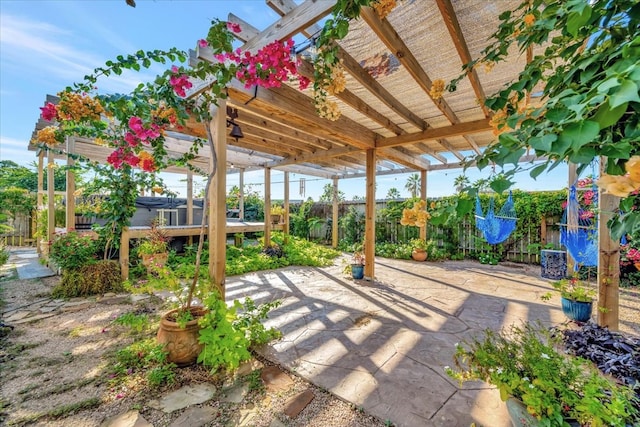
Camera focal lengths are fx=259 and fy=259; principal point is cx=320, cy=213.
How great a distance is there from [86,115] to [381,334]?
3097 mm

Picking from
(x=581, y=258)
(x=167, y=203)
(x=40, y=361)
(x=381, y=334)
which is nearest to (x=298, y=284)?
(x=381, y=334)

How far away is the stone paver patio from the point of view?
164 centimetres

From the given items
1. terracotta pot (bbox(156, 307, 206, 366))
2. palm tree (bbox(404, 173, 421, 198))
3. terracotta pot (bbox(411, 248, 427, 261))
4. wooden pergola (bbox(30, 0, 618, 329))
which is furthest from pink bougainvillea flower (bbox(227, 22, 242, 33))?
palm tree (bbox(404, 173, 421, 198))

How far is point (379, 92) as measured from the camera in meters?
2.65

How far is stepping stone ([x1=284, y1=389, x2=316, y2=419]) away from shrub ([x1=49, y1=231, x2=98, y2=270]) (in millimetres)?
3817

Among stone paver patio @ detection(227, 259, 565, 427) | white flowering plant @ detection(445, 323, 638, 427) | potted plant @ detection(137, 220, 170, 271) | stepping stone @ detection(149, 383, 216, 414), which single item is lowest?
stone paver patio @ detection(227, 259, 565, 427)

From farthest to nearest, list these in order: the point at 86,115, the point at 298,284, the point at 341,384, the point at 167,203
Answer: the point at 167,203 → the point at 298,284 → the point at 86,115 → the point at 341,384

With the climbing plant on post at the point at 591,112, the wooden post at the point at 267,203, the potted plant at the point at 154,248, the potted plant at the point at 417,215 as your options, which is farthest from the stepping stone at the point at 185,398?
the wooden post at the point at 267,203

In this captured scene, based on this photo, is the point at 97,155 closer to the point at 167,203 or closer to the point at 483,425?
the point at 167,203

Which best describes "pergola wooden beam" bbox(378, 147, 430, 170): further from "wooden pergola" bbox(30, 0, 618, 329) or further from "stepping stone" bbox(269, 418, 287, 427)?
"stepping stone" bbox(269, 418, 287, 427)

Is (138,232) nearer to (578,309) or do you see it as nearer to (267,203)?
(267,203)

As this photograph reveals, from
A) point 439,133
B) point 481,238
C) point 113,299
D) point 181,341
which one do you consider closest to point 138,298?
point 113,299

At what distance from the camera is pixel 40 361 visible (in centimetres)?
203

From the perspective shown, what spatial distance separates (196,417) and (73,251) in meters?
3.60
